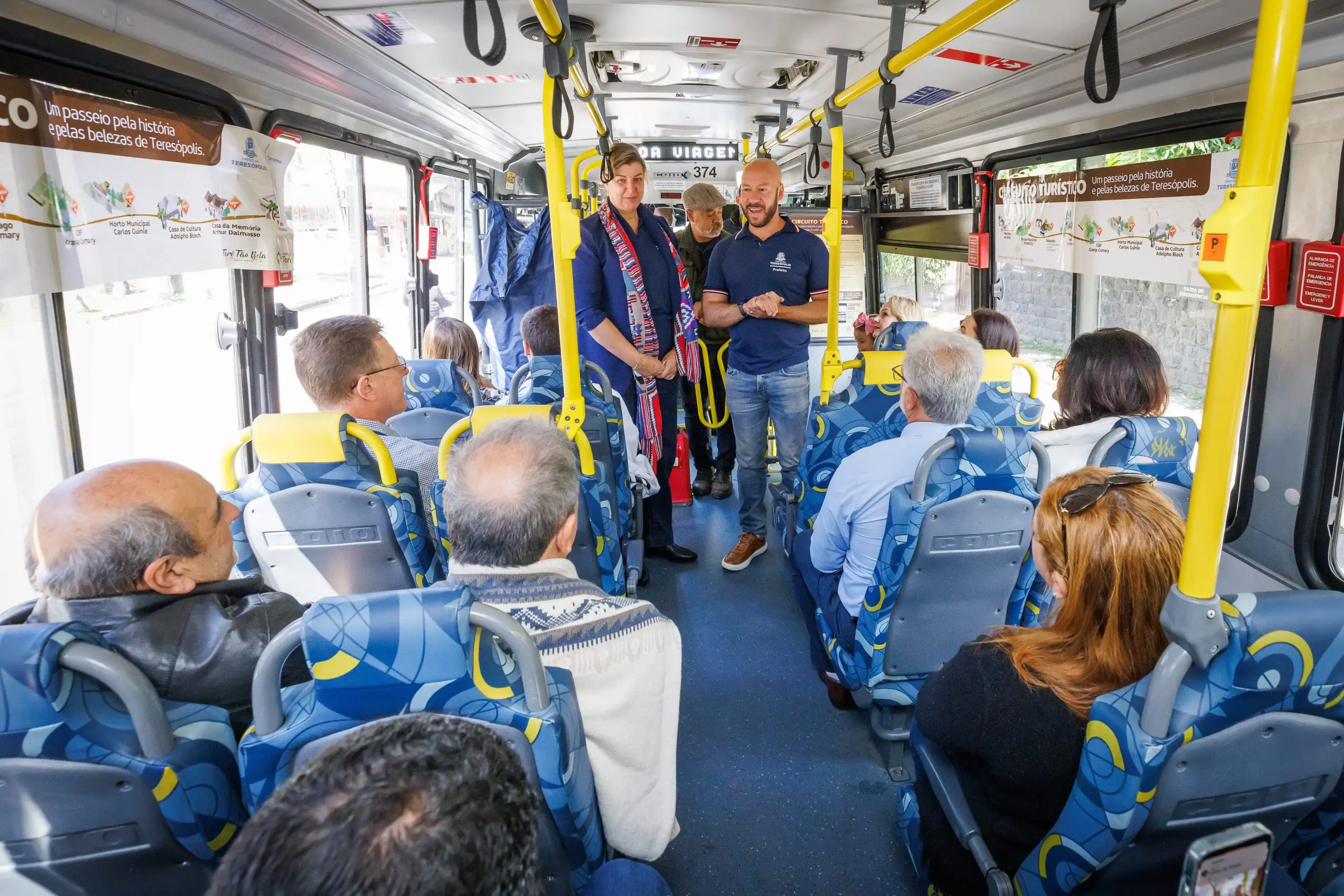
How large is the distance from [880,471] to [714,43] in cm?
234

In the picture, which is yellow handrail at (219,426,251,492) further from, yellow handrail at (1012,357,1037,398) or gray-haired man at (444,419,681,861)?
yellow handrail at (1012,357,1037,398)

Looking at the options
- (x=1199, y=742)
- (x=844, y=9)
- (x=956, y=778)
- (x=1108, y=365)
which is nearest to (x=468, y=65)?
(x=844, y=9)

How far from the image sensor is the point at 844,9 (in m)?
3.04

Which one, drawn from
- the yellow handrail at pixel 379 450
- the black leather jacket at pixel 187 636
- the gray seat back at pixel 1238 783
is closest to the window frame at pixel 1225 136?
the gray seat back at pixel 1238 783

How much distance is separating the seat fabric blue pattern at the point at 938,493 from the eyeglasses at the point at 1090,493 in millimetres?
690

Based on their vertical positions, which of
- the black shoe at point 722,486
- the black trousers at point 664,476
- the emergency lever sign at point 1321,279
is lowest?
the black shoe at point 722,486

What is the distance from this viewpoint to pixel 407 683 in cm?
116

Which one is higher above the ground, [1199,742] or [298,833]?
[298,833]

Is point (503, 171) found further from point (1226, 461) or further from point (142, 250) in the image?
point (1226, 461)

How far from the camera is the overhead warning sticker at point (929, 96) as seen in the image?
4430mm

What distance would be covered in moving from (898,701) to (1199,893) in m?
1.89

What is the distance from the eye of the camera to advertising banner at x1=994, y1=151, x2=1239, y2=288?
3.20 meters

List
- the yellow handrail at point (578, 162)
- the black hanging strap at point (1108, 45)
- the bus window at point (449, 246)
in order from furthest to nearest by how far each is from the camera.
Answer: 1. the bus window at point (449, 246)
2. the yellow handrail at point (578, 162)
3. the black hanging strap at point (1108, 45)

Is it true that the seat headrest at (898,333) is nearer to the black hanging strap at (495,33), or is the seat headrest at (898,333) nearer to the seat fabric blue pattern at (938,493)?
the seat fabric blue pattern at (938,493)
